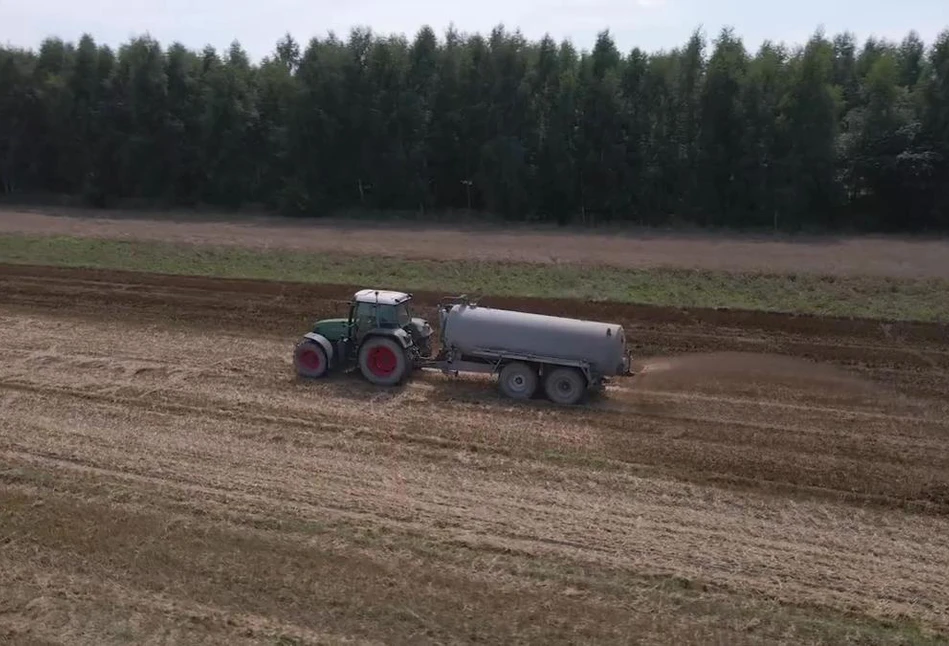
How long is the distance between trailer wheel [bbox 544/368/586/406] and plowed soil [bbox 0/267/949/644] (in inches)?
16.9

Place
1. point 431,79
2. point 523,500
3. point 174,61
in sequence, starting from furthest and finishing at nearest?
point 174,61 → point 431,79 → point 523,500

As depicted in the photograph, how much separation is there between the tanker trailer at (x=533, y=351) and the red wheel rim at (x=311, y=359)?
2.44m

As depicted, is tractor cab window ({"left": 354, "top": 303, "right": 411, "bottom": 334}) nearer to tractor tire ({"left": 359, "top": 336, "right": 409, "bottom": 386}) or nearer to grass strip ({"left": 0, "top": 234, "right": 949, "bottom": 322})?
tractor tire ({"left": 359, "top": 336, "right": 409, "bottom": 386})

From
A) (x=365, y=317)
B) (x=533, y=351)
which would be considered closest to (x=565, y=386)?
(x=533, y=351)

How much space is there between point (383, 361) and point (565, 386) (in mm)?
3591

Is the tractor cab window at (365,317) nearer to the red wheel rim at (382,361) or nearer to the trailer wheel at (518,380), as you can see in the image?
the red wheel rim at (382,361)

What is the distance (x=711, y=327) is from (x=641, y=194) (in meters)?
17.6

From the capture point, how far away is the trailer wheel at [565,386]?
1684 cm

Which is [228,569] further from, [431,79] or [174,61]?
[174,61]

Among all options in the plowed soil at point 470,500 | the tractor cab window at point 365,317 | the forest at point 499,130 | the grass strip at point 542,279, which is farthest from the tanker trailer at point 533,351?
the forest at point 499,130

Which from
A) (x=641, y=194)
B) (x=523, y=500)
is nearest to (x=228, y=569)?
(x=523, y=500)

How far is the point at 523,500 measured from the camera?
1314 cm

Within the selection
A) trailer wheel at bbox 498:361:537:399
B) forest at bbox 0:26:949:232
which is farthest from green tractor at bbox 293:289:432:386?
forest at bbox 0:26:949:232

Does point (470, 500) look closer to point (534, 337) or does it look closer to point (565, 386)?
point (565, 386)
